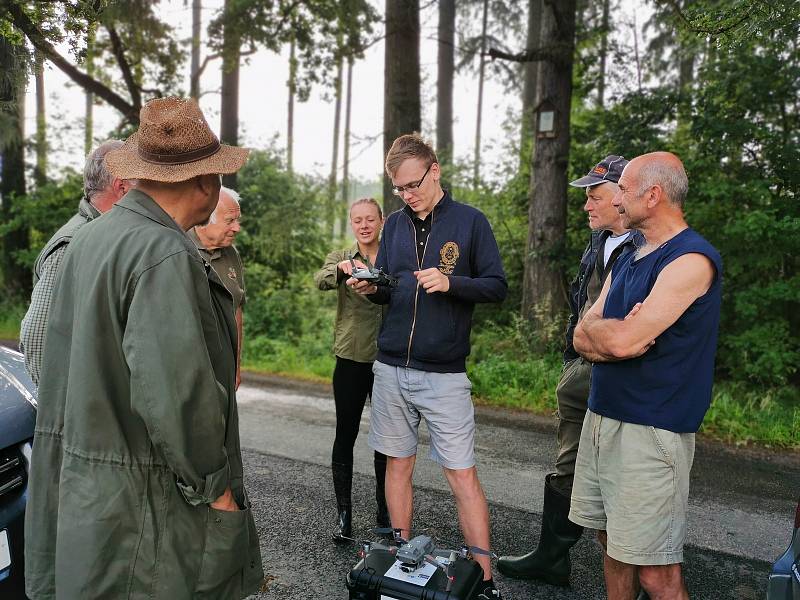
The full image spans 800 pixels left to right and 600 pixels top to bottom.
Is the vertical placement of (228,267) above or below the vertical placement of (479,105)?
below

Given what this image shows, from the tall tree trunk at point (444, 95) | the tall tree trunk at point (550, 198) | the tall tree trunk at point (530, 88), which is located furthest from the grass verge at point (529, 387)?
the tall tree trunk at point (444, 95)

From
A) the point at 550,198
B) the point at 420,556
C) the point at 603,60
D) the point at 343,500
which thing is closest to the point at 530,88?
the point at 603,60

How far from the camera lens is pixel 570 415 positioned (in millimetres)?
3516

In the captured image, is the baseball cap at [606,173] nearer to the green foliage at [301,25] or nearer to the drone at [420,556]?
the drone at [420,556]

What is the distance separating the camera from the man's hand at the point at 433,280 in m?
3.12

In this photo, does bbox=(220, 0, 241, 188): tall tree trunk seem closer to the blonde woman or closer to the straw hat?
the blonde woman

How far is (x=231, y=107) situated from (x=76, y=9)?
35.1 ft

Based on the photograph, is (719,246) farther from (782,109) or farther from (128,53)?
(128,53)

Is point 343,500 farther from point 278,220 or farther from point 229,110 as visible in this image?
point 229,110

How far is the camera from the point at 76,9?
11.1 feet

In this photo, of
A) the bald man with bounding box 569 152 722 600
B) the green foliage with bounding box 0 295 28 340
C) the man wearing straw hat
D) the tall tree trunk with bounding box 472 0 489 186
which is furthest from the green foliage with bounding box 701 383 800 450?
the green foliage with bounding box 0 295 28 340

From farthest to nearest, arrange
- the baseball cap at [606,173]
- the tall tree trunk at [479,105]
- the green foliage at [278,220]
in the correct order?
the green foliage at [278,220] < the tall tree trunk at [479,105] < the baseball cap at [606,173]

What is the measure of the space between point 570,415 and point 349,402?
1.31m

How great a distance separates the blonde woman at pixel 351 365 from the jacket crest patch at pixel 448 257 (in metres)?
0.69
